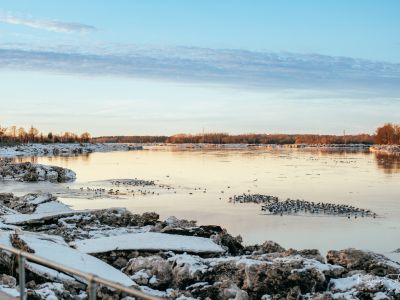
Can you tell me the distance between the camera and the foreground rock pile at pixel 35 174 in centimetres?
4628

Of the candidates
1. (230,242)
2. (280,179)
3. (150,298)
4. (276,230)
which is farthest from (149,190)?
(150,298)

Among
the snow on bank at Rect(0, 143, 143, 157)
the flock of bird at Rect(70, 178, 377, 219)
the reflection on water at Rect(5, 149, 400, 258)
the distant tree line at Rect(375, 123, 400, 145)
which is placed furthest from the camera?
the distant tree line at Rect(375, 123, 400, 145)

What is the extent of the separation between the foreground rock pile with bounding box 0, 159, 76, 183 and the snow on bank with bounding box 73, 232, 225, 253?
3119 cm

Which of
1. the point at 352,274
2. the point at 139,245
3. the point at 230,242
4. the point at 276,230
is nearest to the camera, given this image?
the point at 352,274

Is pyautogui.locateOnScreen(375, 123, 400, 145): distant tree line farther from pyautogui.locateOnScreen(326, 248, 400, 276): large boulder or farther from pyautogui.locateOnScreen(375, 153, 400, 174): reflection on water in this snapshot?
pyautogui.locateOnScreen(326, 248, 400, 276): large boulder

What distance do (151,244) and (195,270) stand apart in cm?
233

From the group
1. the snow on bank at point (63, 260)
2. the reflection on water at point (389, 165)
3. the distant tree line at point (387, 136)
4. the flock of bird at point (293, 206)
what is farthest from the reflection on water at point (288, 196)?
the distant tree line at point (387, 136)

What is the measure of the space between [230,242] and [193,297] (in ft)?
15.4

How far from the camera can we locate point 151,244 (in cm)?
1456

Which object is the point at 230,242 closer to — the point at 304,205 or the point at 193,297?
the point at 193,297

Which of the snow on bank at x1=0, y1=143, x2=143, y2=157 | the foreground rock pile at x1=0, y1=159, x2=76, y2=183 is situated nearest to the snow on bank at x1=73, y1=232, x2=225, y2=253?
the foreground rock pile at x1=0, y1=159, x2=76, y2=183

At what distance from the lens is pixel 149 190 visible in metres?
36.4

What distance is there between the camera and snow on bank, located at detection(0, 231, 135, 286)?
37.5 feet

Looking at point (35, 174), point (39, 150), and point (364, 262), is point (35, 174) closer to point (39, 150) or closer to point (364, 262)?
point (364, 262)
